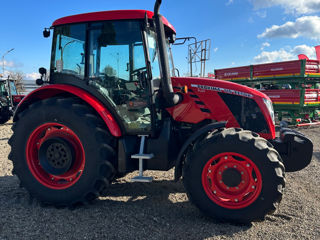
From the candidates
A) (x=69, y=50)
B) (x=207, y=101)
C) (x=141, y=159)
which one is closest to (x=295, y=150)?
(x=207, y=101)

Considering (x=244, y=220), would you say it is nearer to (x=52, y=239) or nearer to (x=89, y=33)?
(x=52, y=239)

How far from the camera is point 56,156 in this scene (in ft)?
10.6

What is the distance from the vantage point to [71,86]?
3301 mm

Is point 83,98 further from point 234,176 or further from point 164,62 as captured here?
point 234,176

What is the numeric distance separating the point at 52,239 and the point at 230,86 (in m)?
2.70

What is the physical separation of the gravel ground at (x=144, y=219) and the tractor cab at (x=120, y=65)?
1020 millimetres

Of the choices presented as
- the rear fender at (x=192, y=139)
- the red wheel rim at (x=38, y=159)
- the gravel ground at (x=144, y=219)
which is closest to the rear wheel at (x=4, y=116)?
the gravel ground at (x=144, y=219)

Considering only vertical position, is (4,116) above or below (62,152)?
below

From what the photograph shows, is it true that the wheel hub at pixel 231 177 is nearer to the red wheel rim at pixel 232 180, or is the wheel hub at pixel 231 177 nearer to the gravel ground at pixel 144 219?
the red wheel rim at pixel 232 180

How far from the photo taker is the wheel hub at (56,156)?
3.16 m

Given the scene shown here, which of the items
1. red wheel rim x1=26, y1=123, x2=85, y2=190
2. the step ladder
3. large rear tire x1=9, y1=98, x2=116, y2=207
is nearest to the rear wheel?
large rear tire x1=9, y1=98, x2=116, y2=207

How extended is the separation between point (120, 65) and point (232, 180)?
196cm

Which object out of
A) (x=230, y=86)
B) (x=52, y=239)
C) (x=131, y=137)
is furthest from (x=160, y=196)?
(x=230, y=86)

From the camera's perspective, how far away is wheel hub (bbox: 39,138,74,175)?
3158 mm
